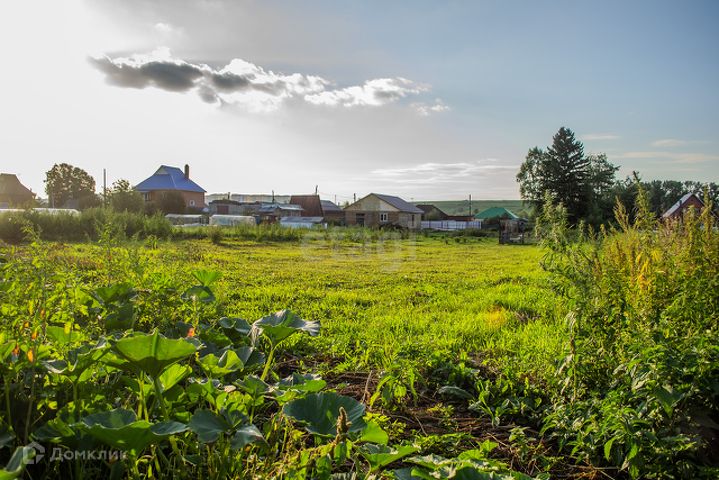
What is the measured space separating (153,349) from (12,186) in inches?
2182

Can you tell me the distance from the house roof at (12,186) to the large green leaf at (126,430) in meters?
51.6

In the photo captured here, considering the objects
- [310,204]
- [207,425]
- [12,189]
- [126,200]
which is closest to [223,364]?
[207,425]

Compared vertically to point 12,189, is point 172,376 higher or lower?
lower

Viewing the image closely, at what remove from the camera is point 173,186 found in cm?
4509

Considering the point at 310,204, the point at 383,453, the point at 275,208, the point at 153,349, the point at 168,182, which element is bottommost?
the point at 383,453

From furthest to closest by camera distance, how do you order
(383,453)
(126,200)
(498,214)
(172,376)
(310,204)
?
(498,214), (310,204), (126,200), (172,376), (383,453)

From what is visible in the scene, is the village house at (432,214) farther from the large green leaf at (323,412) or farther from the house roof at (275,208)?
the large green leaf at (323,412)

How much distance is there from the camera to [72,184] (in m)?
43.2

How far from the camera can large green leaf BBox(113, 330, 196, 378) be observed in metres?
1.14


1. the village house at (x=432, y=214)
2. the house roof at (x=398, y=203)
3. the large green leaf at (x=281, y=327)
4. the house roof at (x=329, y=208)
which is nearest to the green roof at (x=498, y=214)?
the village house at (x=432, y=214)

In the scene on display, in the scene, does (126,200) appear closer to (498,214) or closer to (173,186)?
(173,186)

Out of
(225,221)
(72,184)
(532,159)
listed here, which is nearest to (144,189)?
(72,184)

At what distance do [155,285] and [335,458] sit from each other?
192 cm

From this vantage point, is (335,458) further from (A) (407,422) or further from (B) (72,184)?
(B) (72,184)
